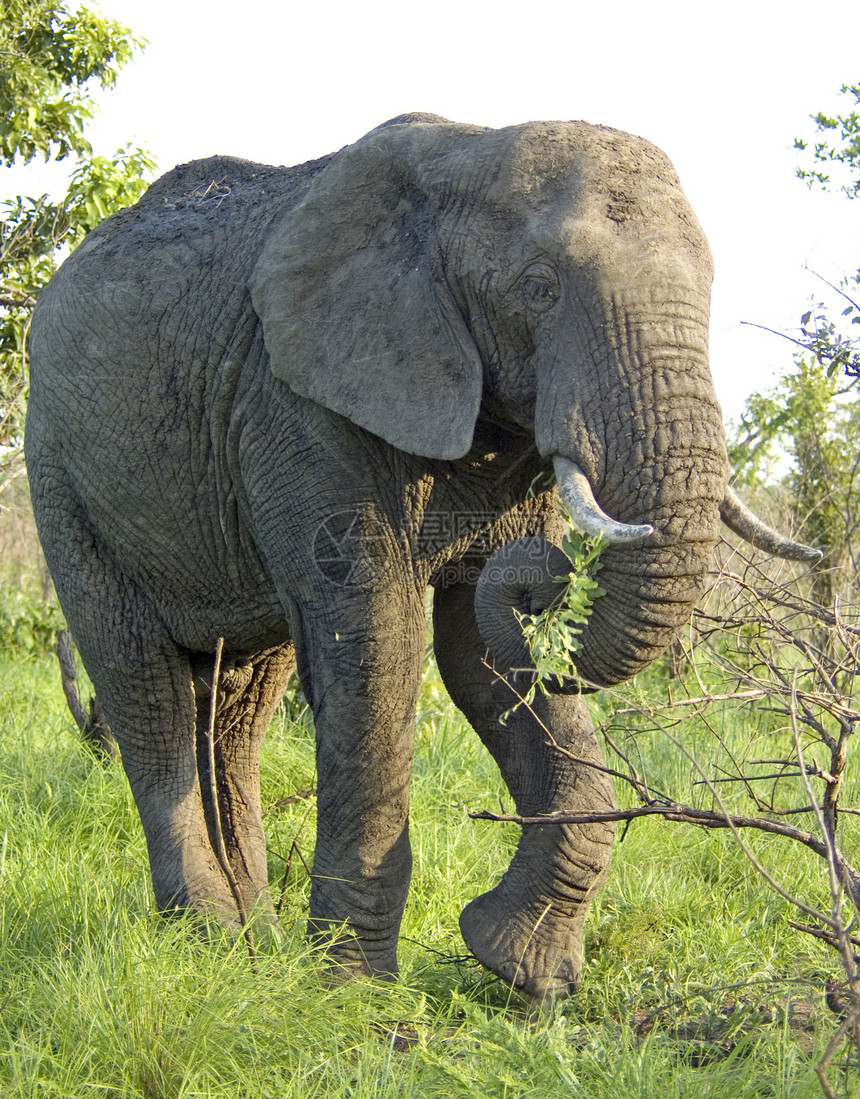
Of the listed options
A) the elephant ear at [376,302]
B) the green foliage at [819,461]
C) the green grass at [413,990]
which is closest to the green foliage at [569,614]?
the elephant ear at [376,302]

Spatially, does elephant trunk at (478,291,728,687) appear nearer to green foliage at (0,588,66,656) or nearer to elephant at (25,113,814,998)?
elephant at (25,113,814,998)

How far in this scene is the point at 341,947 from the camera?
386cm

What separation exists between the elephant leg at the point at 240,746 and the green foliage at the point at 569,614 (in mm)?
1910

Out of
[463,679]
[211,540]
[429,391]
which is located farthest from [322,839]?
[429,391]

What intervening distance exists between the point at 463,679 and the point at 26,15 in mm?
6622

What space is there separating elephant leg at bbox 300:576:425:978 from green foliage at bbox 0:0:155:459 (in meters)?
4.73

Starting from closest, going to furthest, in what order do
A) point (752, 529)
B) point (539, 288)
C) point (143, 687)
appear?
point (539, 288) < point (752, 529) < point (143, 687)

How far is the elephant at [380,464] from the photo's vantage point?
→ 128 inches

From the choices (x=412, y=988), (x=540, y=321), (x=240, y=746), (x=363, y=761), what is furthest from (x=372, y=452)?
(x=240, y=746)

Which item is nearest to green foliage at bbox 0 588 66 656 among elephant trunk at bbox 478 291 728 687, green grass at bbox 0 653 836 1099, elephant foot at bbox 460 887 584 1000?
green grass at bbox 0 653 836 1099

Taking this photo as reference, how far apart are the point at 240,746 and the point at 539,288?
8.58ft

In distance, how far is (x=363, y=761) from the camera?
383 cm

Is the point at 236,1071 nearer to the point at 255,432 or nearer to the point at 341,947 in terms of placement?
the point at 341,947

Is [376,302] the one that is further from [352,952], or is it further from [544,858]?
[352,952]
